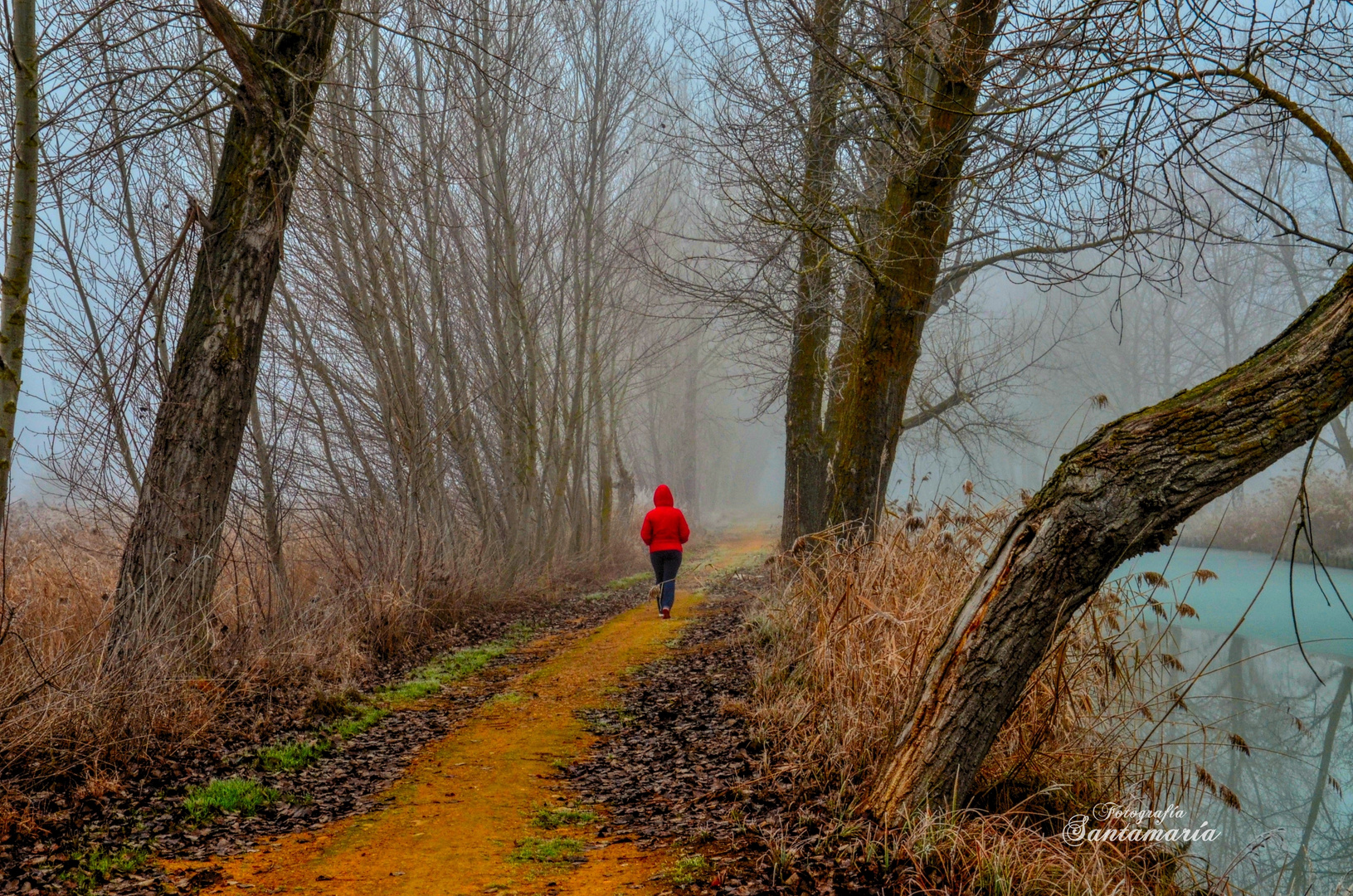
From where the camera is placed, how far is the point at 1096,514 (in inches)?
150

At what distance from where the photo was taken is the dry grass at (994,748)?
3996 millimetres

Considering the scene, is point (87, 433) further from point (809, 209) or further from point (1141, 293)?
point (1141, 293)

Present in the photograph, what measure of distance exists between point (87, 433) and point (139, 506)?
0.86 meters

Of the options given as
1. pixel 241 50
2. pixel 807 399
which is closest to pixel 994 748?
pixel 241 50

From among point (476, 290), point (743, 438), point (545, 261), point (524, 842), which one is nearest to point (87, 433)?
point (524, 842)

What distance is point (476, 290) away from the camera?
15.5m

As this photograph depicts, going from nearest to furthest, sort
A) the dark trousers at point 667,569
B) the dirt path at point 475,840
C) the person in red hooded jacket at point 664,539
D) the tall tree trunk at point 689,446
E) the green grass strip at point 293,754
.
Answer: the dirt path at point 475,840
the green grass strip at point 293,754
the dark trousers at point 667,569
the person in red hooded jacket at point 664,539
the tall tree trunk at point 689,446

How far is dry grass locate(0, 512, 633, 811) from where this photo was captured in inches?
197

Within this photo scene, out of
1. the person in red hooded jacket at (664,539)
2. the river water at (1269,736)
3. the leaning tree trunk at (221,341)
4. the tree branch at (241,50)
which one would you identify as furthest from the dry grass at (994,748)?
the person in red hooded jacket at (664,539)

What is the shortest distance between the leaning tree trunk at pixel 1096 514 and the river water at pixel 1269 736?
1.02 ft

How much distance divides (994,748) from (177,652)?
545 centimetres

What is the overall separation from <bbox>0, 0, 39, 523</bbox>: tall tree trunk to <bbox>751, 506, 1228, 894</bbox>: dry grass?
4.98 meters

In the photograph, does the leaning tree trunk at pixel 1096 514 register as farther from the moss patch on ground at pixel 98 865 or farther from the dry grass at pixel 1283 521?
the dry grass at pixel 1283 521

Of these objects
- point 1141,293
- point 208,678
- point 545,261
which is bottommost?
point 208,678
